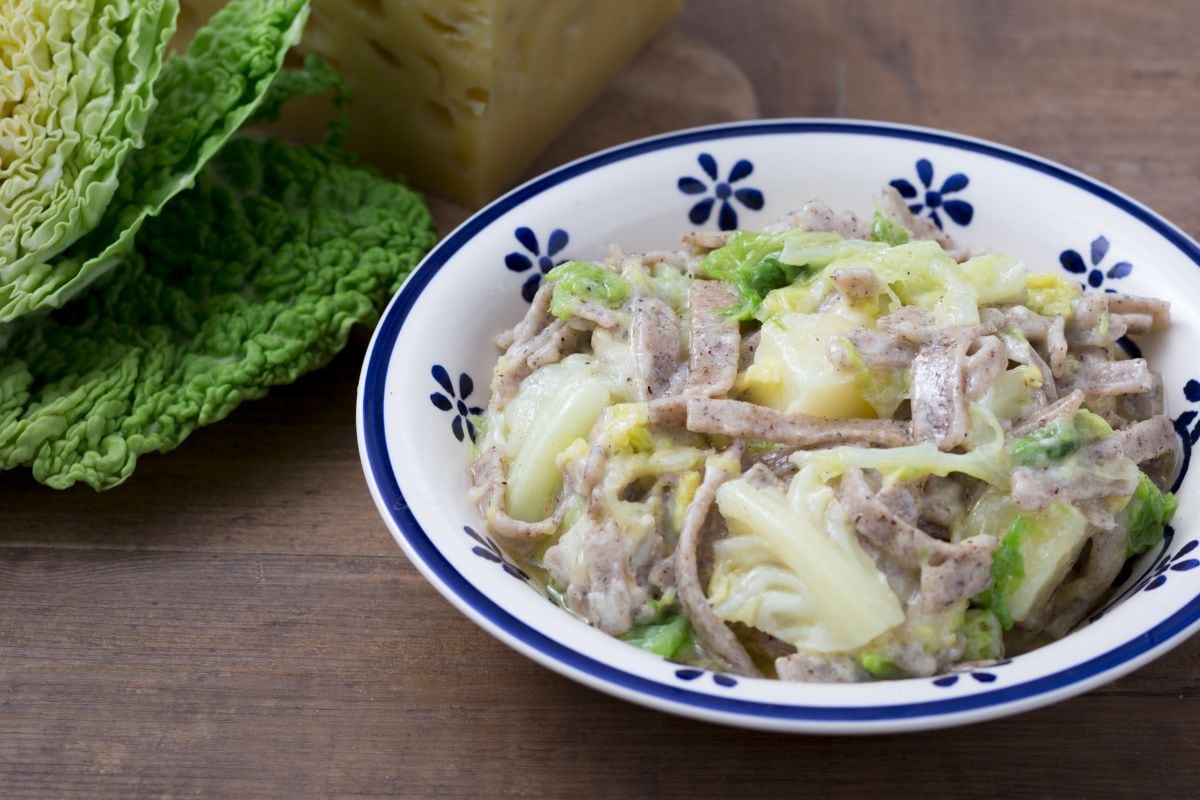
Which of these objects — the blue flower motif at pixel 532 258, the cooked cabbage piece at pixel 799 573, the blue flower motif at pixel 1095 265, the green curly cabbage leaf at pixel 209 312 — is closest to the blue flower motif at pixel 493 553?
the cooked cabbage piece at pixel 799 573

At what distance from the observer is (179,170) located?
12.4 feet

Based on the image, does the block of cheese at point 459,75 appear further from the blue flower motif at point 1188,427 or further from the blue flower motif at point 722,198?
the blue flower motif at point 1188,427

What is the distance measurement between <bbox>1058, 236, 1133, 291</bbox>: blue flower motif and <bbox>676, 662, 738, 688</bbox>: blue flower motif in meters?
1.80

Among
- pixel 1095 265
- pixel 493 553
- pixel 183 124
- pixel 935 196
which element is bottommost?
pixel 183 124

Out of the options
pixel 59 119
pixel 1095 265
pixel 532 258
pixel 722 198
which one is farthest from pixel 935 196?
pixel 59 119

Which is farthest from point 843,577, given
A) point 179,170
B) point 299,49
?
point 299,49

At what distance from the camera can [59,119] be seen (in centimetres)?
346

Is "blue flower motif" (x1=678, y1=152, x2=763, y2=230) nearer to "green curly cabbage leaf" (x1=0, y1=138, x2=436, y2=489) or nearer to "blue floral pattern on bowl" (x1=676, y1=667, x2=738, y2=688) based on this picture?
"green curly cabbage leaf" (x1=0, y1=138, x2=436, y2=489)

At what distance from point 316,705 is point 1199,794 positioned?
2.10m

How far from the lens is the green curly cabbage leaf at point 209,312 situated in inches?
134

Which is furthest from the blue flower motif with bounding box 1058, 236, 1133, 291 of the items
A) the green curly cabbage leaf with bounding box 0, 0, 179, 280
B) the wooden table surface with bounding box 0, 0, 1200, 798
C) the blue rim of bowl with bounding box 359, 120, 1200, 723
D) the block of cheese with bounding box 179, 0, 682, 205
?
the green curly cabbage leaf with bounding box 0, 0, 179, 280

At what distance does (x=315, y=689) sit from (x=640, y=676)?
102 centimetres

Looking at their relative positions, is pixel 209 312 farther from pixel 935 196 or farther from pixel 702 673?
pixel 935 196

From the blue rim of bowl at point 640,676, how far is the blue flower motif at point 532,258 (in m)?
0.12
